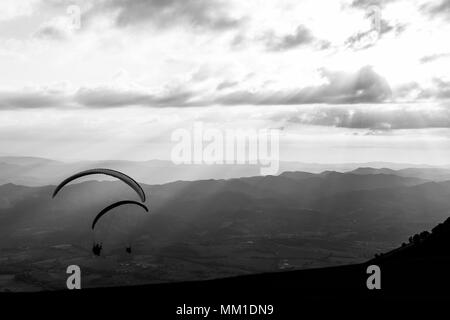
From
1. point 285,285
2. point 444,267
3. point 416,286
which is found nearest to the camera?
point 416,286
